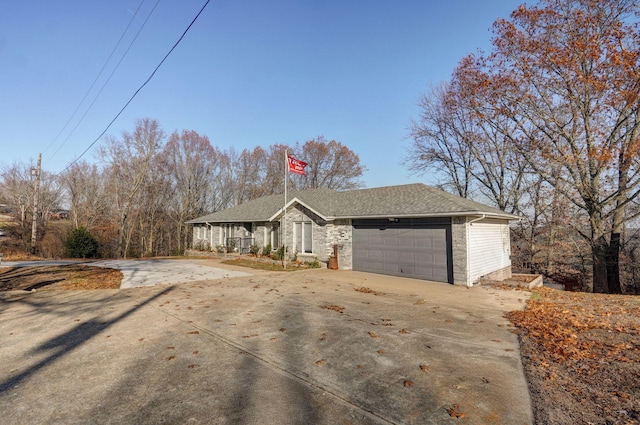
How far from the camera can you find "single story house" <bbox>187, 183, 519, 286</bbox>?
11727mm

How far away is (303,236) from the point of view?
17.5 metres

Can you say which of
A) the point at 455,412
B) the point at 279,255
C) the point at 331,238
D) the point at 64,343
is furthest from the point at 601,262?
the point at 64,343

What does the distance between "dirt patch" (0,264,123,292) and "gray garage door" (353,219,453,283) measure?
1002 cm

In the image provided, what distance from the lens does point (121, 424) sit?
9.75 feet

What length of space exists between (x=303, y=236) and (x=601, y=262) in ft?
47.8

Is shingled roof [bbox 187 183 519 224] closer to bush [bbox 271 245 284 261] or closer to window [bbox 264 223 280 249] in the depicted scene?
window [bbox 264 223 280 249]

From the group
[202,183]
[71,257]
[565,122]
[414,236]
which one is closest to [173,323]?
[414,236]

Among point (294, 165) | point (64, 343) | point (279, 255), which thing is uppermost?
point (294, 165)

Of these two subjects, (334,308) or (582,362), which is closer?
(582,362)

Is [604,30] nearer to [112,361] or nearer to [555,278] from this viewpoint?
[555,278]

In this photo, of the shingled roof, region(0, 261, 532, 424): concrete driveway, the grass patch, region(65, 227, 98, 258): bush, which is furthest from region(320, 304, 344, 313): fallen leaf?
region(65, 227, 98, 258): bush

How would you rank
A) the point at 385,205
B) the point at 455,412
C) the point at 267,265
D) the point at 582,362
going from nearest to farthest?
the point at 455,412 < the point at 582,362 < the point at 385,205 < the point at 267,265

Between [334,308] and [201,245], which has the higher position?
[201,245]

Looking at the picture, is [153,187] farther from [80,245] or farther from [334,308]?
[334,308]
